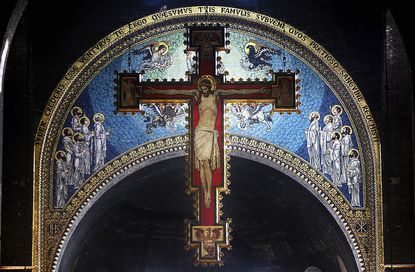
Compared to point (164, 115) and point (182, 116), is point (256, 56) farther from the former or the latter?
point (164, 115)

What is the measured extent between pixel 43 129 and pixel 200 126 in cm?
450

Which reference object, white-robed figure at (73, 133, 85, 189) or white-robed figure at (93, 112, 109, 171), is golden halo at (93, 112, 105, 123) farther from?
white-robed figure at (73, 133, 85, 189)

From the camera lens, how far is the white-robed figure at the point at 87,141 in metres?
22.0

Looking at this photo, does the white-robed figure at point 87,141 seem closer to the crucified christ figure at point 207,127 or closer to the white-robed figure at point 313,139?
the white-robed figure at point 313,139

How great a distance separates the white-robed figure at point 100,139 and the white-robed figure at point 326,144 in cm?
359

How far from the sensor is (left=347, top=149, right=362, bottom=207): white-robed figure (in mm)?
21734

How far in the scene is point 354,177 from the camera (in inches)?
859

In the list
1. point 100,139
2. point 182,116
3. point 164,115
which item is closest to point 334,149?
point 182,116

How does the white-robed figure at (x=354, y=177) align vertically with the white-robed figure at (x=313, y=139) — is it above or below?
below

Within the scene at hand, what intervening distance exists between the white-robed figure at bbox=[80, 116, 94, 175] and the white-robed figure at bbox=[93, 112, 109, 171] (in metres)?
0.10

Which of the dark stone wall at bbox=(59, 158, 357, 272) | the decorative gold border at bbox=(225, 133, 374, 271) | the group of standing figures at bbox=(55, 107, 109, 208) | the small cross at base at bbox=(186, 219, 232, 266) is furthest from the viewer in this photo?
the dark stone wall at bbox=(59, 158, 357, 272)

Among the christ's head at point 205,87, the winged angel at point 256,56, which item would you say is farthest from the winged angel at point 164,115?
the christ's head at point 205,87

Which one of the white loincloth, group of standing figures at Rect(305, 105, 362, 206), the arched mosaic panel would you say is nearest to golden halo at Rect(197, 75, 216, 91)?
the white loincloth

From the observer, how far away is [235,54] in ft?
73.3
